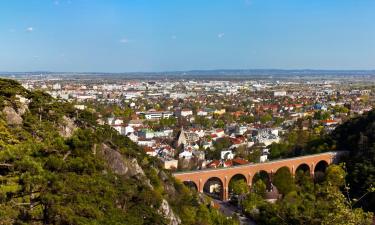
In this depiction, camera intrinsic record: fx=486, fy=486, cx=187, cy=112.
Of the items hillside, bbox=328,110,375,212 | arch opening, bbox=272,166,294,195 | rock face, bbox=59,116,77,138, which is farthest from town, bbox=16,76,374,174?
arch opening, bbox=272,166,294,195

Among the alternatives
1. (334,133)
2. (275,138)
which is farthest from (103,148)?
(275,138)

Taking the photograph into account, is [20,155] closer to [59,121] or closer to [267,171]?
[59,121]

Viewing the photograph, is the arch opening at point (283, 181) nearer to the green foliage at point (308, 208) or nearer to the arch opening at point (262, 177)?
the green foliage at point (308, 208)

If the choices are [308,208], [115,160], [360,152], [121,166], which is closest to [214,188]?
[360,152]

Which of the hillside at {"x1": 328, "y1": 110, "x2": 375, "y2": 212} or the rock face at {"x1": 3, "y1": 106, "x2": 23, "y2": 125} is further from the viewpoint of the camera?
the hillside at {"x1": 328, "y1": 110, "x2": 375, "y2": 212}

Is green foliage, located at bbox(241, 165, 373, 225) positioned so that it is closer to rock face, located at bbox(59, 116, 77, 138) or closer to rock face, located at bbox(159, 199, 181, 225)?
rock face, located at bbox(159, 199, 181, 225)

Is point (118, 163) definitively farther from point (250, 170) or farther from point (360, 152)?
point (360, 152)
